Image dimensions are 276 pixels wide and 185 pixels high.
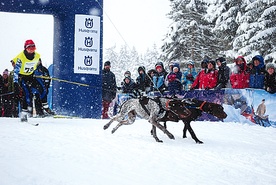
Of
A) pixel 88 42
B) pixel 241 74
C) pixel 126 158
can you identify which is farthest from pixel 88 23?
pixel 126 158

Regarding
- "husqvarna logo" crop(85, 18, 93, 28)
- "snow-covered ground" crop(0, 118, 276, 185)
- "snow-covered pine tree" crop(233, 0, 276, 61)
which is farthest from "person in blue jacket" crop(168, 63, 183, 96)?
"snow-covered pine tree" crop(233, 0, 276, 61)

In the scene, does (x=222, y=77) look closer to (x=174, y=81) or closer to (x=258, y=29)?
(x=174, y=81)

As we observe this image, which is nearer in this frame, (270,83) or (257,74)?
(270,83)

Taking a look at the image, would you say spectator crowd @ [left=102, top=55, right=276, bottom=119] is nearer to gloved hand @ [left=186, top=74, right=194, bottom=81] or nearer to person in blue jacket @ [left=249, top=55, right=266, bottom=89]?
person in blue jacket @ [left=249, top=55, right=266, bottom=89]

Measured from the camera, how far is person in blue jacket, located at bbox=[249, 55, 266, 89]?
30.2 ft

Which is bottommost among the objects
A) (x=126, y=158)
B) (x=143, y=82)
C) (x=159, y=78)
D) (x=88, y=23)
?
(x=126, y=158)

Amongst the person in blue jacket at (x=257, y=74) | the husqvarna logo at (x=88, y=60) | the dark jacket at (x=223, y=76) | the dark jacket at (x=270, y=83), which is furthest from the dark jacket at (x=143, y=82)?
the dark jacket at (x=270, y=83)

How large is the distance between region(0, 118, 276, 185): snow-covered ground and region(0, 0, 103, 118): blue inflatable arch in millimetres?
3400

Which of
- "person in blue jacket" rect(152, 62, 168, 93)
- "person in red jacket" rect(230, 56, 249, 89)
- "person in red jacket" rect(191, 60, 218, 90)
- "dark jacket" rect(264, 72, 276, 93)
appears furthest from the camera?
"person in blue jacket" rect(152, 62, 168, 93)

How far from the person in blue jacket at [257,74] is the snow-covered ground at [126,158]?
2262mm

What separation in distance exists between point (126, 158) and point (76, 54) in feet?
21.2

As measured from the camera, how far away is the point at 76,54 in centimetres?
1070

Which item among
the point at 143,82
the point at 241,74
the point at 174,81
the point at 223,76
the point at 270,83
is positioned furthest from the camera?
the point at 143,82

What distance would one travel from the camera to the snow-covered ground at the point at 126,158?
3.76 metres
